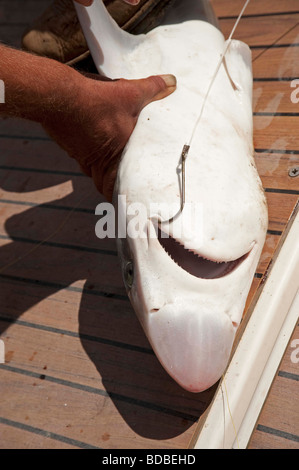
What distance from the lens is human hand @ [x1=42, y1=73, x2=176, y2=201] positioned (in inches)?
76.4

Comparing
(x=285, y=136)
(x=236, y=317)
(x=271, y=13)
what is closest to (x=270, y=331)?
(x=236, y=317)

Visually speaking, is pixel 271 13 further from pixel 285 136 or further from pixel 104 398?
pixel 104 398

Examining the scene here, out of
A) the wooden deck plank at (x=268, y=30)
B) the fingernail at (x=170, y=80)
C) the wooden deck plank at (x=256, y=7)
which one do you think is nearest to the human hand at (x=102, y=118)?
the fingernail at (x=170, y=80)

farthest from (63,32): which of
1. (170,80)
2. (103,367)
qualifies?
(103,367)

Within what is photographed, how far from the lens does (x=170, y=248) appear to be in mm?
1938

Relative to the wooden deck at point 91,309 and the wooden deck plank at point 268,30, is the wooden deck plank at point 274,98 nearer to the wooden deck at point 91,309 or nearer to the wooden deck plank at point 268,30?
the wooden deck at point 91,309

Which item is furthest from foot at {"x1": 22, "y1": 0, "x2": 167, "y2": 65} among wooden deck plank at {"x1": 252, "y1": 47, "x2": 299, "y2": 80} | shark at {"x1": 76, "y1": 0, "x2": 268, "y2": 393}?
wooden deck plank at {"x1": 252, "y1": 47, "x2": 299, "y2": 80}

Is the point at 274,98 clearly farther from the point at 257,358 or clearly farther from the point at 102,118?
the point at 257,358

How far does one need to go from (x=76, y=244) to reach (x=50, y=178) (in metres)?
0.57

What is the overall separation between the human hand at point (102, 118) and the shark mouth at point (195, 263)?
0.43m

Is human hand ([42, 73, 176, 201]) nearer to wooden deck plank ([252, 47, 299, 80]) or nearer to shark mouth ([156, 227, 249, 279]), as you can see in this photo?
shark mouth ([156, 227, 249, 279])

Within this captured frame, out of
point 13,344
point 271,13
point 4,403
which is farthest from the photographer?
point 271,13

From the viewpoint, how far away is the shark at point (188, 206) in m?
1.80

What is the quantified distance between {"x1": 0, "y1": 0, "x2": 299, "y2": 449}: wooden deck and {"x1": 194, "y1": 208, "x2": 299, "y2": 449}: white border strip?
4 cm
